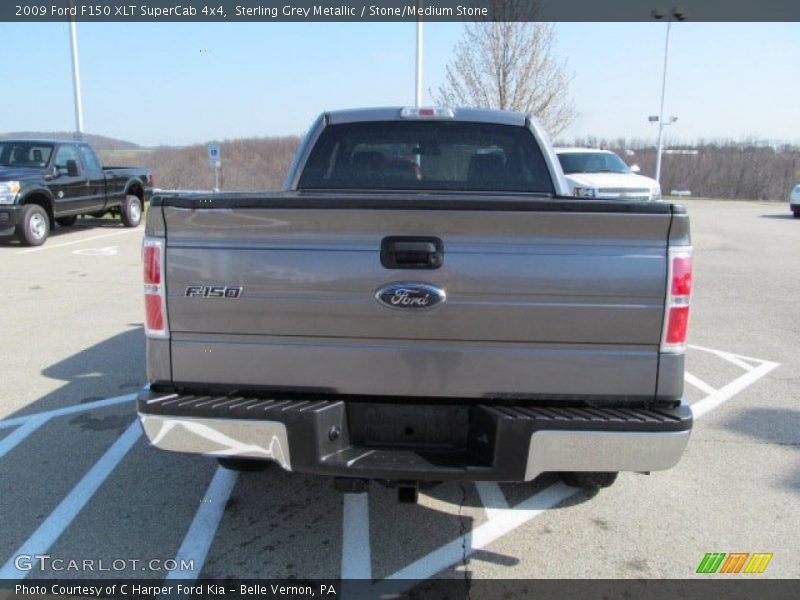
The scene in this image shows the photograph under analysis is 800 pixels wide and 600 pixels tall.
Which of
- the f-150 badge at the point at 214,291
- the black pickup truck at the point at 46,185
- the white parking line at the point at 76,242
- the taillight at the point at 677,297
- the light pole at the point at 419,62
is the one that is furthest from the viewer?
the light pole at the point at 419,62

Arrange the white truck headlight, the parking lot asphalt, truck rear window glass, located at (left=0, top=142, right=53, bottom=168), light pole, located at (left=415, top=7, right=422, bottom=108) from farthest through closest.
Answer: light pole, located at (left=415, top=7, right=422, bottom=108)
truck rear window glass, located at (left=0, top=142, right=53, bottom=168)
the white truck headlight
the parking lot asphalt

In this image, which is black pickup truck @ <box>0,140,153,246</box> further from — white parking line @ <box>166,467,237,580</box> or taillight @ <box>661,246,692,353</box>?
taillight @ <box>661,246,692,353</box>

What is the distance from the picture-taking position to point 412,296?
253 cm

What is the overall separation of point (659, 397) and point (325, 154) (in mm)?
2715

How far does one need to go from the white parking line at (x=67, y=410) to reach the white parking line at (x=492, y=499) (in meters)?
2.86

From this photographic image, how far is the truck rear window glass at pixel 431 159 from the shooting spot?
162 inches

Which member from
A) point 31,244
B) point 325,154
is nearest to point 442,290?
point 325,154

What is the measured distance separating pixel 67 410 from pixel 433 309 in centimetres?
346

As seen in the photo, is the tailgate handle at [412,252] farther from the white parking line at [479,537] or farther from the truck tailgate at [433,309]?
→ the white parking line at [479,537]

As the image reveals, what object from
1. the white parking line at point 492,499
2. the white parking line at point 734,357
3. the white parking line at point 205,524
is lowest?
the white parking line at point 492,499

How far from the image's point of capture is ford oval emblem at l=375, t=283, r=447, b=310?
8.30 ft

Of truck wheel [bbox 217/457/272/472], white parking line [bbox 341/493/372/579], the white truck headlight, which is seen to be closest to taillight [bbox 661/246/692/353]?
white parking line [bbox 341/493/372/579]

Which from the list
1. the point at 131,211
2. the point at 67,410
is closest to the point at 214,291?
the point at 67,410

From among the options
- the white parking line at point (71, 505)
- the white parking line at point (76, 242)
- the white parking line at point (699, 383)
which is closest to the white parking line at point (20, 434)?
the white parking line at point (71, 505)
